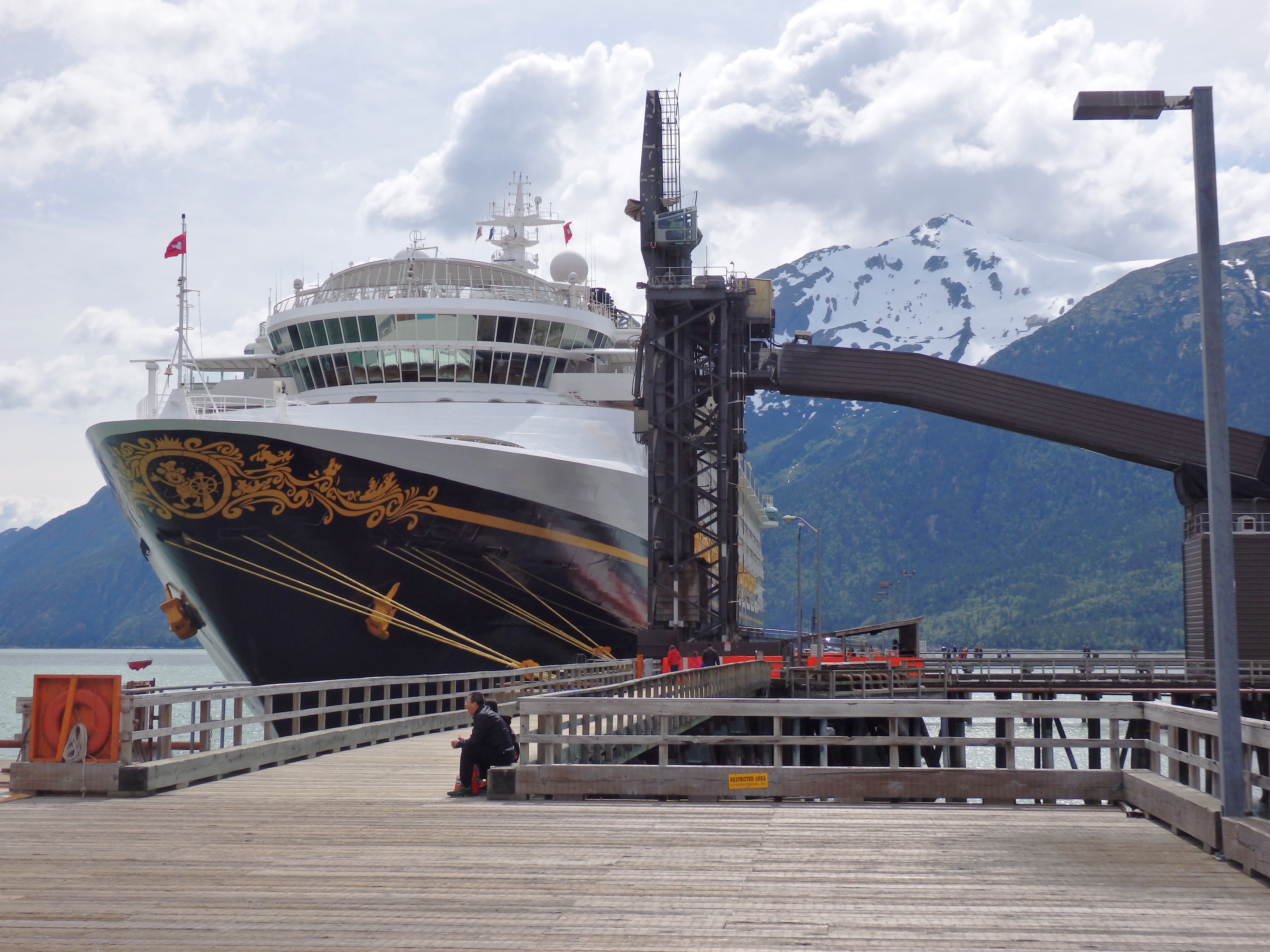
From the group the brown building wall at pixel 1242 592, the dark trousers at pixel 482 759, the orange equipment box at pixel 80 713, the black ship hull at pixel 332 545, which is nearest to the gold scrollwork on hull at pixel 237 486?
the black ship hull at pixel 332 545

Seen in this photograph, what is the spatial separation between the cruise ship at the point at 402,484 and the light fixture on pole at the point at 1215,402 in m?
24.7

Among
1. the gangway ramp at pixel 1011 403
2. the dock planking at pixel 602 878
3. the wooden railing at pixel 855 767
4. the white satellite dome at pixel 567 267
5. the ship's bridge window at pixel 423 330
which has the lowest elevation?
the dock planking at pixel 602 878

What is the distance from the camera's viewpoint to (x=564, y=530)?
38.5 metres

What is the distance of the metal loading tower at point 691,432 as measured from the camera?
4459 centimetres

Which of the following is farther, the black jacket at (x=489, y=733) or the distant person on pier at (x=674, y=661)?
the distant person on pier at (x=674, y=661)

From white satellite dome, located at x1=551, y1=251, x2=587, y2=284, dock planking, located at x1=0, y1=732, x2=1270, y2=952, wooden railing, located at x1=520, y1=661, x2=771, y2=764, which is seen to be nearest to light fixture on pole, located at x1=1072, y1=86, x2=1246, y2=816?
dock planking, located at x1=0, y1=732, x2=1270, y2=952

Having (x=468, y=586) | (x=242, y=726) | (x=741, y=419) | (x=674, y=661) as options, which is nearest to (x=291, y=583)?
(x=468, y=586)

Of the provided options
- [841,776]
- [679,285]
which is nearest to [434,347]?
[679,285]

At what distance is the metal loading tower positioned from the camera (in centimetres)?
4459

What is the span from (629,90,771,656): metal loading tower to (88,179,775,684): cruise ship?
3.50 ft

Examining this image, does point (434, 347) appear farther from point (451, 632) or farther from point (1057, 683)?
point (1057, 683)

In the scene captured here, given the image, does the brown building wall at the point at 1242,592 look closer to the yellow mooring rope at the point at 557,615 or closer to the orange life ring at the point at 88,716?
the yellow mooring rope at the point at 557,615

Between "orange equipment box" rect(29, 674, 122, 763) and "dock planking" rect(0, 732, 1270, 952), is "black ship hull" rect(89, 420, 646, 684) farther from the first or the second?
"dock planking" rect(0, 732, 1270, 952)

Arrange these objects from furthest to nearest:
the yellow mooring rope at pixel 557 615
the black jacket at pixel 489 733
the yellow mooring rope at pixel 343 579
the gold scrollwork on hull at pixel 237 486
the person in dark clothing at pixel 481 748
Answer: the yellow mooring rope at pixel 557 615 < the yellow mooring rope at pixel 343 579 < the gold scrollwork on hull at pixel 237 486 < the black jacket at pixel 489 733 < the person in dark clothing at pixel 481 748
